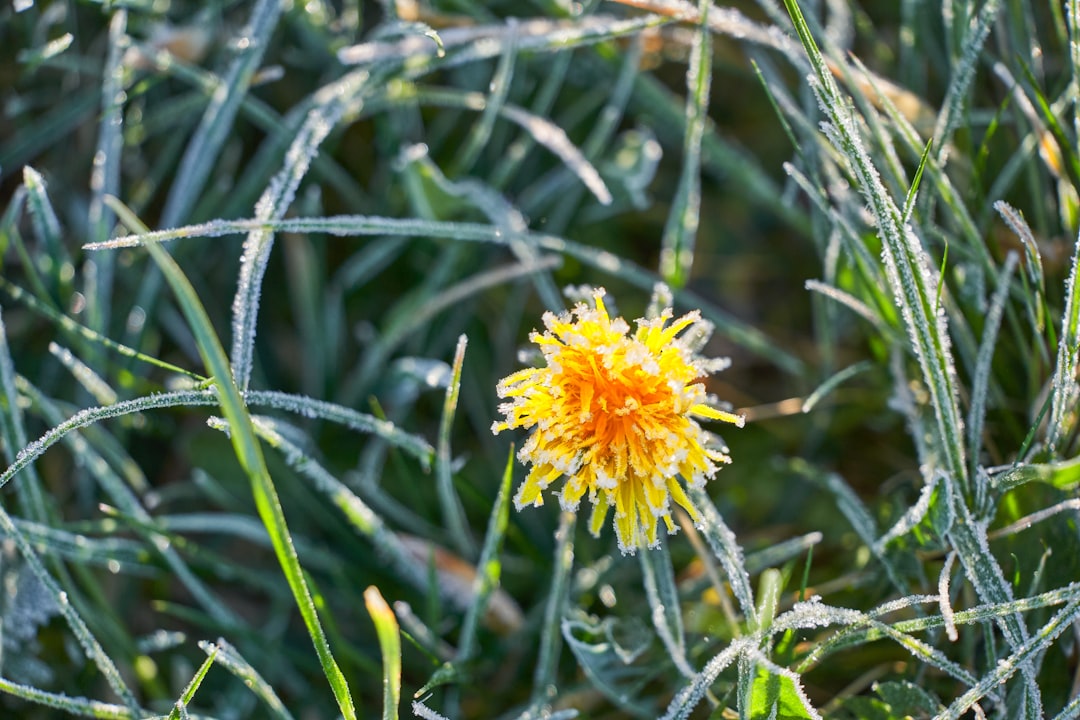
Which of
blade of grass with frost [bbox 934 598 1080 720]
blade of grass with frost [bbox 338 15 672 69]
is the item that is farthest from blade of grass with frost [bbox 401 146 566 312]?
blade of grass with frost [bbox 934 598 1080 720]

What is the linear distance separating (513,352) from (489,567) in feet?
2.10

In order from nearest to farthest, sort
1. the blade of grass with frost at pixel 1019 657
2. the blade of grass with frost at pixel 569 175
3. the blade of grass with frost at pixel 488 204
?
the blade of grass with frost at pixel 1019 657 < the blade of grass with frost at pixel 488 204 < the blade of grass with frost at pixel 569 175

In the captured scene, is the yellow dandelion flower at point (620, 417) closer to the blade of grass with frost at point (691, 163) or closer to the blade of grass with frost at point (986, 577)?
the blade of grass with frost at point (986, 577)

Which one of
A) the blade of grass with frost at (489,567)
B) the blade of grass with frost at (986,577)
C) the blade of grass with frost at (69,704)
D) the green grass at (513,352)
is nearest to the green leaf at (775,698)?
the green grass at (513,352)

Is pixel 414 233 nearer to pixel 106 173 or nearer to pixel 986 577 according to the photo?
pixel 106 173

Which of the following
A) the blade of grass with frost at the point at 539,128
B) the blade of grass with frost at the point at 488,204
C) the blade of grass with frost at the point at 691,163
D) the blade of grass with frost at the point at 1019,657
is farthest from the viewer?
the blade of grass with frost at the point at 488,204

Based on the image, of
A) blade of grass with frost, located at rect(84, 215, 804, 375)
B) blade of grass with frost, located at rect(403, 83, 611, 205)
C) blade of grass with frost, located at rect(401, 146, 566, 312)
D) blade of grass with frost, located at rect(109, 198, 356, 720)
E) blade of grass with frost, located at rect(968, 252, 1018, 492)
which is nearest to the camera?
blade of grass with frost, located at rect(109, 198, 356, 720)

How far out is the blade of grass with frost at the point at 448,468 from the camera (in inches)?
41.9

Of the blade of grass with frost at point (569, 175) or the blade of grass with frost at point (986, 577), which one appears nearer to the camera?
the blade of grass with frost at point (986, 577)

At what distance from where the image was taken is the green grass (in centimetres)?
105

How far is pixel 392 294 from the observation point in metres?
1.84

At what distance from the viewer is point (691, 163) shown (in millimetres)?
1298

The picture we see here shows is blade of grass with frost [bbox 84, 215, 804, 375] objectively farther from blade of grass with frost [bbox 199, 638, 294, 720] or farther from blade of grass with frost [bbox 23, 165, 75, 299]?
blade of grass with frost [bbox 199, 638, 294, 720]

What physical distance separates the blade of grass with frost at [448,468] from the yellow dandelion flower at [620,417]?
0.12 meters
